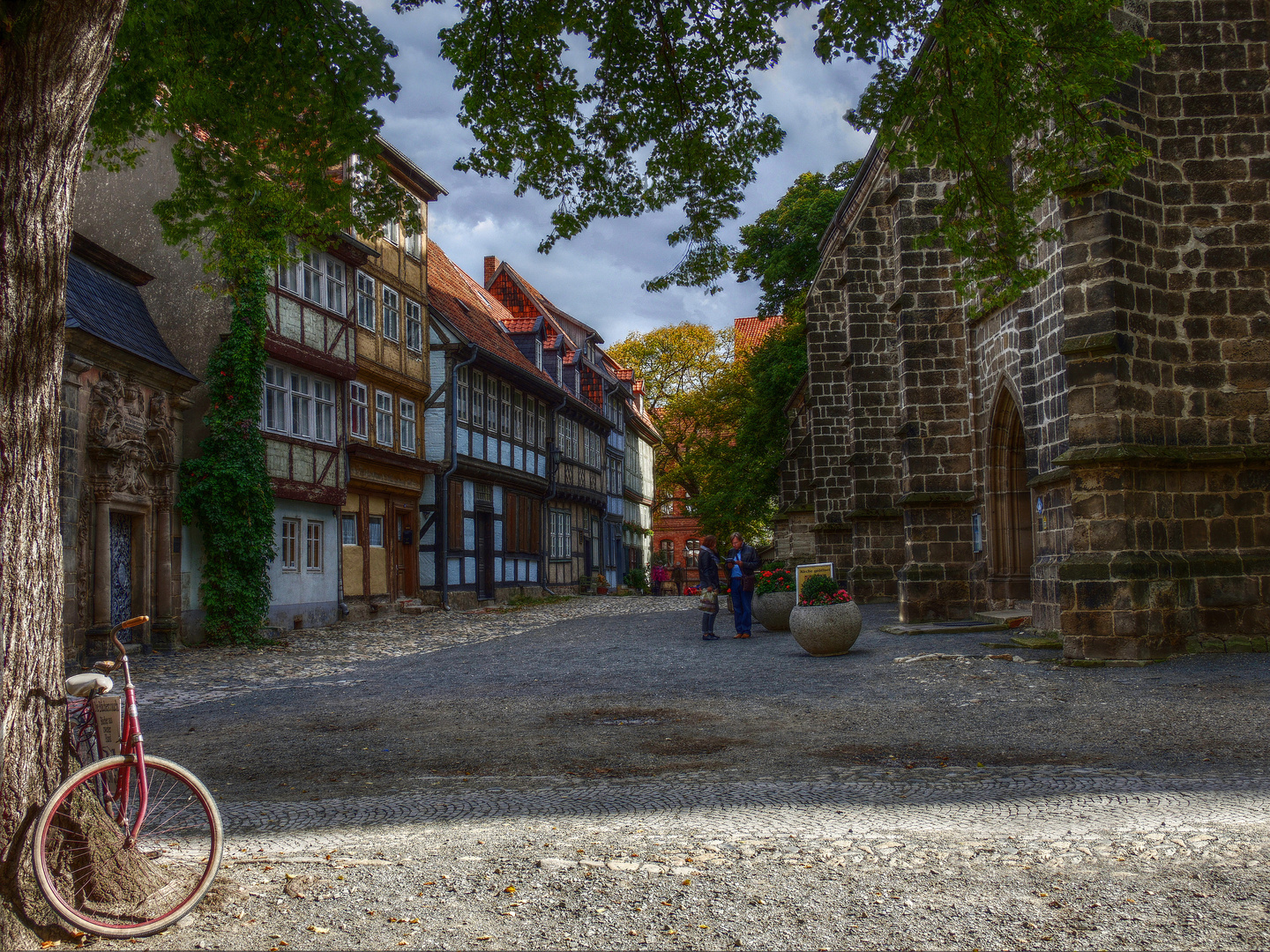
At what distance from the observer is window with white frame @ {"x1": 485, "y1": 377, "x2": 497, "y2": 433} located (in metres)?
30.9

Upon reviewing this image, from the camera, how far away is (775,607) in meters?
16.6

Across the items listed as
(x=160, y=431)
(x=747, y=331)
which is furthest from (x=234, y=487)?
(x=747, y=331)

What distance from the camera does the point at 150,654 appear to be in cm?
1625

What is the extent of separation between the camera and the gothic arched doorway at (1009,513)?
49.2 ft

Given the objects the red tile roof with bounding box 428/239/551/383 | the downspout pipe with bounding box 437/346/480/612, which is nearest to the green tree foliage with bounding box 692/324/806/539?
the red tile roof with bounding box 428/239/551/383

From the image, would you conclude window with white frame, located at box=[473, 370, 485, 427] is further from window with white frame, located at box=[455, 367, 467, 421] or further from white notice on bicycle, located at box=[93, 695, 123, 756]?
white notice on bicycle, located at box=[93, 695, 123, 756]

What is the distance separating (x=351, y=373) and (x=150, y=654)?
8.32 meters

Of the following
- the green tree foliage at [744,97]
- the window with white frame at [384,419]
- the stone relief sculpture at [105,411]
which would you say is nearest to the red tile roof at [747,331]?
the window with white frame at [384,419]

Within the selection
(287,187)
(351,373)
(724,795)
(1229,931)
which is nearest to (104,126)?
(287,187)

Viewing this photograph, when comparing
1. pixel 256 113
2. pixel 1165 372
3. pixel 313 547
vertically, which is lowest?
pixel 313 547

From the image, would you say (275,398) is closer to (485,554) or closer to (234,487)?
(234,487)

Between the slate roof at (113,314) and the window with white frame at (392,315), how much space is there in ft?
26.4

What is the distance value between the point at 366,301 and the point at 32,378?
21.4 meters

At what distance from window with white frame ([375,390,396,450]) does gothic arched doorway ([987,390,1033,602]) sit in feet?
48.1
